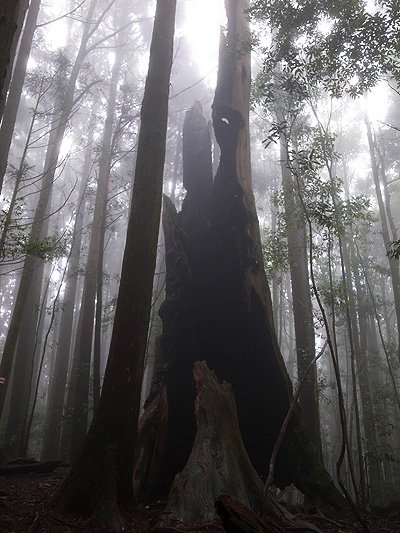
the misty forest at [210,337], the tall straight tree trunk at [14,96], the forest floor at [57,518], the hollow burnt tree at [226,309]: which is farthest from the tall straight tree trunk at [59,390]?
the forest floor at [57,518]

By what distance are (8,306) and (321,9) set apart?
33096 mm

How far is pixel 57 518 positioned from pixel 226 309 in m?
3.84

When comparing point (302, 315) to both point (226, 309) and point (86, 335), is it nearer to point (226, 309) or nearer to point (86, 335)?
point (226, 309)

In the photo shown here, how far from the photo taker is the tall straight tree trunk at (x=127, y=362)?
4.09 m

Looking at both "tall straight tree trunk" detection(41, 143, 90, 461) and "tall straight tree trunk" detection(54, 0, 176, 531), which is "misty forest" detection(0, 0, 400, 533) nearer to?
"tall straight tree trunk" detection(54, 0, 176, 531)

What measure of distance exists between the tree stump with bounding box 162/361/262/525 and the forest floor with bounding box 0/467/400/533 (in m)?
0.24

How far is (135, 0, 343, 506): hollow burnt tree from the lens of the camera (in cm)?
590

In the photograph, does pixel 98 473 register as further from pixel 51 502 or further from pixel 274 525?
pixel 274 525

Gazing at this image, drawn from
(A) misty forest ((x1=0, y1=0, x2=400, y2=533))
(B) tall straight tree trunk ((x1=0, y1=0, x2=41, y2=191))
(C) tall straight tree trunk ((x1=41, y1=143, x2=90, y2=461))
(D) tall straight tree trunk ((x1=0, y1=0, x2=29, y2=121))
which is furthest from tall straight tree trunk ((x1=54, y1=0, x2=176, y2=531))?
(C) tall straight tree trunk ((x1=41, y1=143, x2=90, y2=461))

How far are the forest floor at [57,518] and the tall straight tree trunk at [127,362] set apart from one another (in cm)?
18

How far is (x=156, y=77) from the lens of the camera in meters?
5.86

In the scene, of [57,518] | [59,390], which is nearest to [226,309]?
[57,518]

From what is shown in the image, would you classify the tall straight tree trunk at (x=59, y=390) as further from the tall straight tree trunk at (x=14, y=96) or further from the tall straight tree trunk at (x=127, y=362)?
the tall straight tree trunk at (x=127, y=362)

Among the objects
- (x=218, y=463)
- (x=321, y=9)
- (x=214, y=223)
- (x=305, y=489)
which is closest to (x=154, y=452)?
(x=218, y=463)
